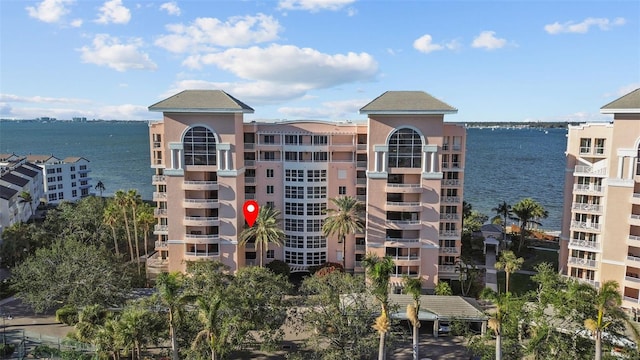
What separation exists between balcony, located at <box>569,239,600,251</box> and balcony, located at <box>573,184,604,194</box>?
18.1ft

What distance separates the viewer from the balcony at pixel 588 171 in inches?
1770

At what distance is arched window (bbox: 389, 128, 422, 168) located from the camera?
160 ft

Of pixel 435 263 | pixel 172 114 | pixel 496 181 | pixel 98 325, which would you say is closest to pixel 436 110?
pixel 435 263

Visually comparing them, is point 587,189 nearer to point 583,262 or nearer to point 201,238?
point 583,262

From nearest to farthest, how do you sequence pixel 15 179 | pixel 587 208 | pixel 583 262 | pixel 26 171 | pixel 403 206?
pixel 587 208 < pixel 583 262 < pixel 403 206 < pixel 15 179 < pixel 26 171

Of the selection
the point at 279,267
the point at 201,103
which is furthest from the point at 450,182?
the point at 201,103

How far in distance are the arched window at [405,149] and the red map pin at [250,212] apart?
17.7m

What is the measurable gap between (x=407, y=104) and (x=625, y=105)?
2154 centimetres

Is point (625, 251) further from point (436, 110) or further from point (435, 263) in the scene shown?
point (436, 110)

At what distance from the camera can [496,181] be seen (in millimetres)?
142625

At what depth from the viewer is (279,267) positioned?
5291 centimetres

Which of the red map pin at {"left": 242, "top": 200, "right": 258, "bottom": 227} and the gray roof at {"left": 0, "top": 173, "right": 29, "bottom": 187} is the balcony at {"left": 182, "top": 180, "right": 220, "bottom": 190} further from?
Answer: the gray roof at {"left": 0, "top": 173, "right": 29, "bottom": 187}

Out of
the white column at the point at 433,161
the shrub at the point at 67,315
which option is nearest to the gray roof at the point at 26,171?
the shrub at the point at 67,315

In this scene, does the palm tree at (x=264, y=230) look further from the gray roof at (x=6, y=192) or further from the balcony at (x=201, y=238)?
the gray roof at (x=6, y=192)
